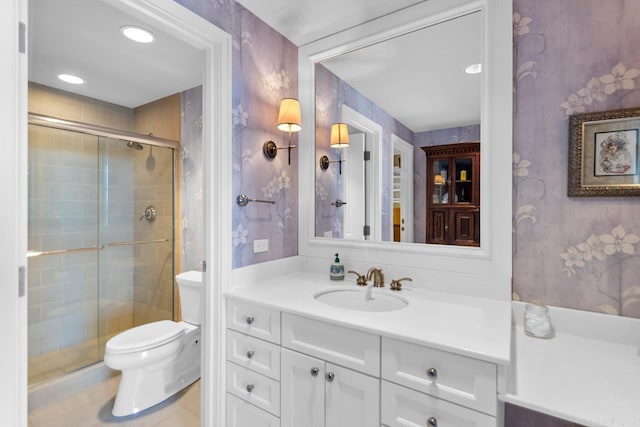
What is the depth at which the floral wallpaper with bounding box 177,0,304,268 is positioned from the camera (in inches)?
62.4

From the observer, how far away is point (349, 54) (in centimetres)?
183

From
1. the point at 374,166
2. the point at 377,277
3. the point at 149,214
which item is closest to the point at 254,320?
the point at 377,277

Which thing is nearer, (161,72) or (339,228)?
(339,228)

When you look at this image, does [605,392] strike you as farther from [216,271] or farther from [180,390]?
[180,390]

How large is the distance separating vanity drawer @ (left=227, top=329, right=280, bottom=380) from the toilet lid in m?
0.74

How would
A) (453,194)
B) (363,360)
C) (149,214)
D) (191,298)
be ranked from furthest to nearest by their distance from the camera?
(149,214)
(191,298)
(453,194)
(363,360)

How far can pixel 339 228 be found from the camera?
189 cm

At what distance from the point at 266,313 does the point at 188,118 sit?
2035 millimetres

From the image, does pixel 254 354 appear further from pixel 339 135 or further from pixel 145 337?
pixel 339 135

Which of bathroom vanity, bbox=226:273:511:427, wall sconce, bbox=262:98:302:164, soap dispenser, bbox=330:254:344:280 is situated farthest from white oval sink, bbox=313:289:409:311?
wall sconce, bbox=262:98:302:164

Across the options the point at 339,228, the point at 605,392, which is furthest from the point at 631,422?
the point at 339,228

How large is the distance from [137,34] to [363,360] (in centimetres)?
216

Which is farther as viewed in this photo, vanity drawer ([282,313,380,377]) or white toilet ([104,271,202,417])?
white toilet ([104,271,202,417])

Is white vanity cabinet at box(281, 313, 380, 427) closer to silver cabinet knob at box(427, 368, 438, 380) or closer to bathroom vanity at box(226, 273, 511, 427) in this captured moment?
bathroom vanity at box(226, 273, 511, 427)
